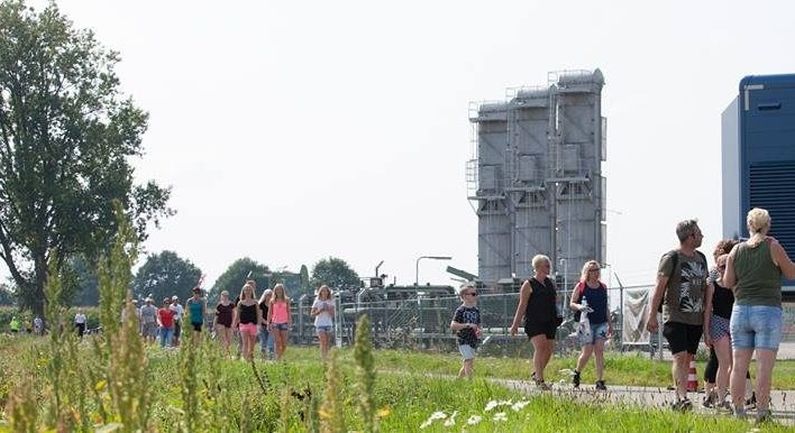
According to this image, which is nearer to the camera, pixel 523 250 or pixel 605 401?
pixel 605 401

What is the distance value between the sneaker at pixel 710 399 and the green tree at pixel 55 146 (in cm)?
5234

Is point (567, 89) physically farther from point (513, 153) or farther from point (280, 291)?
point (280, 291)

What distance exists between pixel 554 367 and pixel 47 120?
157 feet

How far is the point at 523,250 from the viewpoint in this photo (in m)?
65.4

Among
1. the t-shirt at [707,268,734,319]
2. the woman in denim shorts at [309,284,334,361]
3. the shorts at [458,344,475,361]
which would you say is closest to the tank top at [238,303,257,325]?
the woman in denim shorts at [309,284,334,361]

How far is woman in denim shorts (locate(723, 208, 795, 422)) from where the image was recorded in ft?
40.4

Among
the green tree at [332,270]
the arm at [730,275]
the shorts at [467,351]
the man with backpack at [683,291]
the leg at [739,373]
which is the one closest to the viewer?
the leg at [739,373]

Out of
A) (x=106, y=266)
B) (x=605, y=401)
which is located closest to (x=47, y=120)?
(x=605, y=401)

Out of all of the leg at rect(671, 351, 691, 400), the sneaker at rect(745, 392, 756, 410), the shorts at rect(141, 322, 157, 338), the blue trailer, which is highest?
the blue trailer

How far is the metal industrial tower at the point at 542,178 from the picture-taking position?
208 feet

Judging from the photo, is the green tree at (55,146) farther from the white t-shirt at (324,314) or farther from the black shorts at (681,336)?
the black shorts at (681,336)

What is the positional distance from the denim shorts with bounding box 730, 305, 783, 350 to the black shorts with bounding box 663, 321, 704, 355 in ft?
4.86

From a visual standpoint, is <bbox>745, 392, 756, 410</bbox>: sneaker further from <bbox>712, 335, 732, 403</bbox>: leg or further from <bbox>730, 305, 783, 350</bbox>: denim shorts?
<bbox>730, 305, 783, 350</bbox>: denim shorts

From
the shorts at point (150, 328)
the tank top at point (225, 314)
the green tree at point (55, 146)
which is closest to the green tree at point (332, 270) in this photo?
the green tree at point (55, 146)
